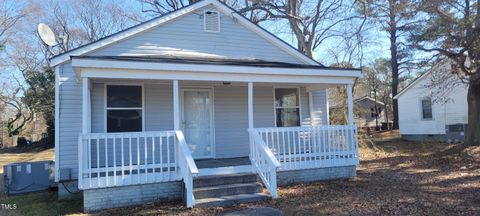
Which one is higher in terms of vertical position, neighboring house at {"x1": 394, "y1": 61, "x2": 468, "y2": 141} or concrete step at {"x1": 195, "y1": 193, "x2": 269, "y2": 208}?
neighboring house at {"x1": 394, "y1": 61, "x2": 468, "y2": 141}

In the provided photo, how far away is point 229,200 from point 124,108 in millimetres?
3781

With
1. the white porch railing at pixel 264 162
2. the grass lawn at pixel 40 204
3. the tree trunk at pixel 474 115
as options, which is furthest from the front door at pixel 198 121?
the tree trunk at pixel 474 115

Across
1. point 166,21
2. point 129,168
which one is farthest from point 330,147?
point 166,21

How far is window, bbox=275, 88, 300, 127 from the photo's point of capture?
10.6 meters

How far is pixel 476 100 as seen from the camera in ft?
43.6

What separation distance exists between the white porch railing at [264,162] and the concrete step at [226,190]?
0.84 ft

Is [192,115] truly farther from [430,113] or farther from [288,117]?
[430,113]

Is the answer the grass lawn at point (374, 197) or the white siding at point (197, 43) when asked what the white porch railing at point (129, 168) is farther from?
the white siding at point (197, 43)

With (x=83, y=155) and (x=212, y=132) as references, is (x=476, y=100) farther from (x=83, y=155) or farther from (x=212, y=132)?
(x=83, y=155)

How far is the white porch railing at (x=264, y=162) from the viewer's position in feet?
23.5

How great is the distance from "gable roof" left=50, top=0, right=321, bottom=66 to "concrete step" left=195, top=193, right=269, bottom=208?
447 cm

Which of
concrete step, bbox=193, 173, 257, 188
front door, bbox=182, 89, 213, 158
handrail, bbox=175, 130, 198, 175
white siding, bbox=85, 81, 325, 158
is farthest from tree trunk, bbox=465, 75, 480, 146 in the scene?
handrail, bbox=175, 130, 198, 175

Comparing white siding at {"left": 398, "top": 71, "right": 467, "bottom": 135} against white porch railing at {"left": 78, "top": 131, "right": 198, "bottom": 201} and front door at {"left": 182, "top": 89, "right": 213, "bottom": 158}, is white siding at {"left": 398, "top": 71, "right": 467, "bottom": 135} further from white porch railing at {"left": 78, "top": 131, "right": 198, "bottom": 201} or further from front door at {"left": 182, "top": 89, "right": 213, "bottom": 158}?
white porch railing at {"left": 78, "top": 131, "right": 198, "bottom": 201}

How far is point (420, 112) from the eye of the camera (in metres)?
20.8
